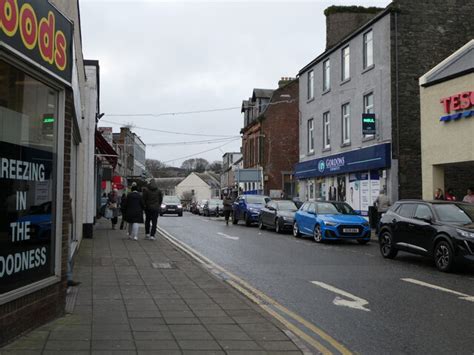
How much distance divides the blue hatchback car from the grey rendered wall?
18.5 ft

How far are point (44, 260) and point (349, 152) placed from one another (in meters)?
21.0

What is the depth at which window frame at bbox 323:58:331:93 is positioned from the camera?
94.0ft

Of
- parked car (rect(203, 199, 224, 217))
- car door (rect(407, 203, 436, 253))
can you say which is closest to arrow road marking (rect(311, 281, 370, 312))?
Answer: car door (rect(407, 203, 436, 253))

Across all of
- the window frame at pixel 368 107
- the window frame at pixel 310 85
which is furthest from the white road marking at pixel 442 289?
the window frame at pixel 310 85

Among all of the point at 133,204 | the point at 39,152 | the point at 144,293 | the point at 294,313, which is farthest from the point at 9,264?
the point at 133,204

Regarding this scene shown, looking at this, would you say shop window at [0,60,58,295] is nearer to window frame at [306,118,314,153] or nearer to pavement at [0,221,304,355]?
pavement at [0,221,304,355]

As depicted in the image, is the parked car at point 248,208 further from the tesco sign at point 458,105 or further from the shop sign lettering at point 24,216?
the shop sign lettering at point 24,216

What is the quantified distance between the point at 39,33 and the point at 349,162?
21.2 m

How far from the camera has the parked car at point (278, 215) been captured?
2122 cm

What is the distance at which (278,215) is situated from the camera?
2169cm

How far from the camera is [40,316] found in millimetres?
5641

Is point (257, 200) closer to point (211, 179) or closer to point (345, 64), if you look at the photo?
point (345, 64)

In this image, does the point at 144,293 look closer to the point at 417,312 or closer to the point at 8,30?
the point at 417,312

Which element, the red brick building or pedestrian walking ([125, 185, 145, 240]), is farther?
the red brick building
